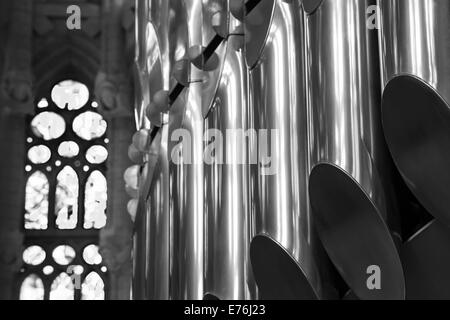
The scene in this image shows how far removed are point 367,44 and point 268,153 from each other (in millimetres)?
468

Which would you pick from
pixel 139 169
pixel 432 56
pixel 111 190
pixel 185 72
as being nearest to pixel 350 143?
pixel 432 56

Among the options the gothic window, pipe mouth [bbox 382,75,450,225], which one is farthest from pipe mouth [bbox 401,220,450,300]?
the gothic window

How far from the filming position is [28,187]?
11.3 m

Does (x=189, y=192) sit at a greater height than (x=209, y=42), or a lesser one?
lesser

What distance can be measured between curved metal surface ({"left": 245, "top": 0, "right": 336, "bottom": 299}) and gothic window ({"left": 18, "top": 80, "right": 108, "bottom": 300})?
8.19 m

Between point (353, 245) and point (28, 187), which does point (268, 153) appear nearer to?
point (353, 245)

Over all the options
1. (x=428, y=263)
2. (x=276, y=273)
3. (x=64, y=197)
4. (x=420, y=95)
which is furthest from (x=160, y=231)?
(x=64, y=197)

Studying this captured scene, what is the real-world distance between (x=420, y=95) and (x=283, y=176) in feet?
2.35

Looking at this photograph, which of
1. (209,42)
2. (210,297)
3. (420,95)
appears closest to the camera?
(420,95)

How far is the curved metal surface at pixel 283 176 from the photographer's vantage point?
2.46m

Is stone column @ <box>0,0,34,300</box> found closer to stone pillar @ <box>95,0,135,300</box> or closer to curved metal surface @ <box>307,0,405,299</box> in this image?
stone pillar @ <box>95,0,135,300</box>

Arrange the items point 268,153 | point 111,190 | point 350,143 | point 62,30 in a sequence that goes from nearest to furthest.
→ point 350,143 → point 268,153 → point 111,190 → point 62,30

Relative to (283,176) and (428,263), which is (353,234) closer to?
(428,263)

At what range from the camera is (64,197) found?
11461 mm
